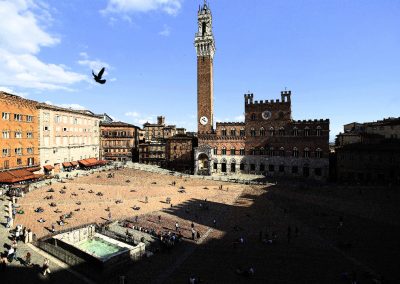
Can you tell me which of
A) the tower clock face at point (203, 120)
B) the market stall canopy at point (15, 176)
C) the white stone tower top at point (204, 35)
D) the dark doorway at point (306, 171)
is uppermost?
the white stone tower top at point (204, 35)

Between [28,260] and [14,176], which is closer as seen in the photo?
[28,260]

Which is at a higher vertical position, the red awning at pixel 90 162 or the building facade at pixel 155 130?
the building facade at pixel 155 130

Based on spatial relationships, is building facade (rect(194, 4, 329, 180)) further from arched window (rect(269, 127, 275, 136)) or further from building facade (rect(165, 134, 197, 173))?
building facade (rect(165, 134, 197, 173))

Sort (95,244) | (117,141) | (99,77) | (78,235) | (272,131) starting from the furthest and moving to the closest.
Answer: (117,141) < (272,131) < (78,235) < (95,244) < (99,77)

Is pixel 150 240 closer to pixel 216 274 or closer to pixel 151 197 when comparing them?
pixel 216 274

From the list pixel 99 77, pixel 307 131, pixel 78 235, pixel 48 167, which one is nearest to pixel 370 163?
pixel 307 131

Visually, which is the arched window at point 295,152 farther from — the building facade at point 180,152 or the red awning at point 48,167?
the red awning at point 48,167

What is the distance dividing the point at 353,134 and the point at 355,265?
55957 mm

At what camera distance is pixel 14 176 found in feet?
144

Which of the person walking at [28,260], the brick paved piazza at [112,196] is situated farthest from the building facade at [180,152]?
the person walking at [28,260]

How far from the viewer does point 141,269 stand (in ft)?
72.5

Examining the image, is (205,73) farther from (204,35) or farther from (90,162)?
(90,162)

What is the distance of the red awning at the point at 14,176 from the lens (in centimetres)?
4235

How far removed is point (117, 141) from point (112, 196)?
3941 cm
